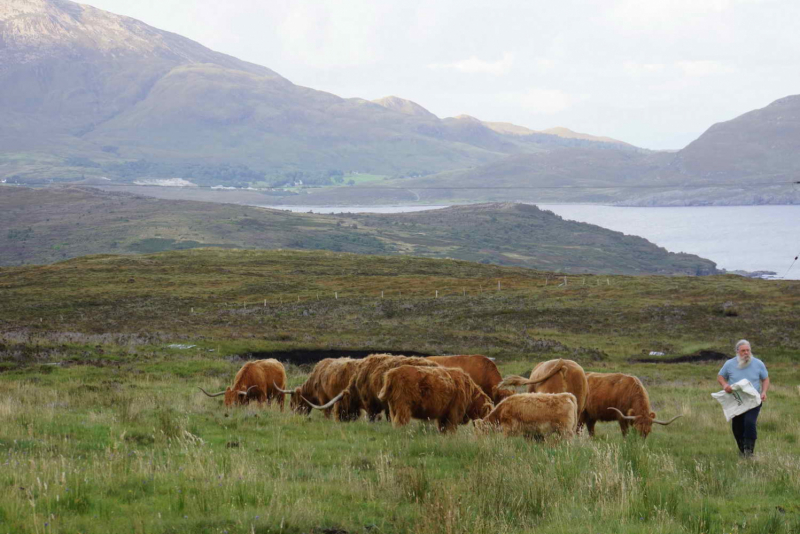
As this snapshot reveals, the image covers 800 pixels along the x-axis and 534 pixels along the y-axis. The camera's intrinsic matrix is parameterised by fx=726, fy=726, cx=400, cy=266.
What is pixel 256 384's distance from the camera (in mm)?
16797

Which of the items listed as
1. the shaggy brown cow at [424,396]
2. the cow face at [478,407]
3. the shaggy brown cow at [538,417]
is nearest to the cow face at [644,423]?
the shaggy brown cow at [538,417]

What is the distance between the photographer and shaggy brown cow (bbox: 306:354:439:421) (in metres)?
13.4

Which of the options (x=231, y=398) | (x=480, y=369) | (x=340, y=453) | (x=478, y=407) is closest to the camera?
(x=340, y=453)

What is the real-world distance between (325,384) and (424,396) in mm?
3708

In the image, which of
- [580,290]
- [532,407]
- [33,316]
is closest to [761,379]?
[532,407]

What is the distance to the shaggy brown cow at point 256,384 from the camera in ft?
53.4

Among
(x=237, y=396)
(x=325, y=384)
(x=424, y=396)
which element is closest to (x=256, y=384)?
(x=237, y=396)

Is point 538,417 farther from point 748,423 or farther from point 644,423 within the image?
point 748,423

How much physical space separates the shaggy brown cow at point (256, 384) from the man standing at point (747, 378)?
30.7ft

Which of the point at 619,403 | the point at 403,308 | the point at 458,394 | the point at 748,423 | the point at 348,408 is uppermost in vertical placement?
the point at 458,394

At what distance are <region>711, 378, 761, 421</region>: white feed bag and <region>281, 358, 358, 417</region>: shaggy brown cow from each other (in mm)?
7034

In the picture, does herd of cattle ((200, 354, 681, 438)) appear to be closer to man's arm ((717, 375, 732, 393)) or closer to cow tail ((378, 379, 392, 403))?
cow tail ((378, 379, 392, 403))

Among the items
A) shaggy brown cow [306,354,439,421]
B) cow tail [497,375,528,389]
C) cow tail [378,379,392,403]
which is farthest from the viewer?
cow tail [497,375,528,389]

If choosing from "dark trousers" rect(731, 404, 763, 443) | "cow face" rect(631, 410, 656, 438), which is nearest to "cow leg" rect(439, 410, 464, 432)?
"cow face" rect(631, 410, 656, 438)
